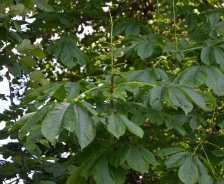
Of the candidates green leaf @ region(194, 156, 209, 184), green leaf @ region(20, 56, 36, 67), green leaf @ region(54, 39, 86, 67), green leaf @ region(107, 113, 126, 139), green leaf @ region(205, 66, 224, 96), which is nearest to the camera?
green leaf @ region(107, 113, 126, 139)

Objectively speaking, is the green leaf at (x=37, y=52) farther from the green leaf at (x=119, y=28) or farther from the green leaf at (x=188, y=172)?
the green leaf at (x=119, y=28)

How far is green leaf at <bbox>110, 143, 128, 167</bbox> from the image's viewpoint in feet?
6.34

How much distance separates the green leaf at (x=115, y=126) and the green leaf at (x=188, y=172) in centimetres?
50

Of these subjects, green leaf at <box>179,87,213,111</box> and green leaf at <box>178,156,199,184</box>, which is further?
green leaf at <box>178,156,199,184</box>

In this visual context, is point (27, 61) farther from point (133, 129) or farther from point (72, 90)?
point (133, 129)

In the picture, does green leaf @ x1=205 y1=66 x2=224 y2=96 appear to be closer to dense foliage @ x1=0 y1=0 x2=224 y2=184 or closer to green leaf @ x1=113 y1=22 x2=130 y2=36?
dense foliage @ x1=0 y1=0 x2=224 y2=184

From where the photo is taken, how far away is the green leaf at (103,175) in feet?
6.31

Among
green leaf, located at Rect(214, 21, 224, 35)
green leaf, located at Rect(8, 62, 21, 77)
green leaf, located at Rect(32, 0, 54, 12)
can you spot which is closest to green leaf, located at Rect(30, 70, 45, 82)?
green leaf, located at Rect(8, 62, 21, 77)

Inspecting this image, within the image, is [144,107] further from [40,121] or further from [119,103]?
[40,121]

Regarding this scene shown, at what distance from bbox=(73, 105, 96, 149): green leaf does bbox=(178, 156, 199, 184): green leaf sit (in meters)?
0.65

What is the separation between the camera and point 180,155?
7.14ft

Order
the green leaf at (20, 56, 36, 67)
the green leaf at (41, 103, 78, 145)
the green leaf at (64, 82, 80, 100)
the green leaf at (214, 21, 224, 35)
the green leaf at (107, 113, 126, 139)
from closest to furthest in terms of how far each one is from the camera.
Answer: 1. the green leaf at (41, 103, 78, 145)
2. the green leaf at (107, 113, 126, 139)
3. the green leaf at (64, 82, 80, 100)
4. the green leaf at (20, 56, 36, 67)
5. the green leaf at (214, 21, 224, 35)

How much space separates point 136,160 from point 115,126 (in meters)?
0.34

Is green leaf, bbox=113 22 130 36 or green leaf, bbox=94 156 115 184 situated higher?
green leaf, bbox=113 22 130 36
